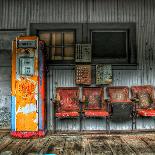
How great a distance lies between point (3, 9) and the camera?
879 centimetres

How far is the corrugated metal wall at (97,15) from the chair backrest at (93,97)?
1004mm

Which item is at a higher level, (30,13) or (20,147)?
(30,13)

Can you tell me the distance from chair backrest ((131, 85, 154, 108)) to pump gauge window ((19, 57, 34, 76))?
2.66 m

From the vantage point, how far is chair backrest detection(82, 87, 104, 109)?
8406 millimetres

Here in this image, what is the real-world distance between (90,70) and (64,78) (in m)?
0.71

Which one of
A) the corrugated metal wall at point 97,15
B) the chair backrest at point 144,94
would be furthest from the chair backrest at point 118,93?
the corrugated metal wall at point 97,15

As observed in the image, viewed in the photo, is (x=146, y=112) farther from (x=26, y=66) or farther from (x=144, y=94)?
(x=26, y=66)

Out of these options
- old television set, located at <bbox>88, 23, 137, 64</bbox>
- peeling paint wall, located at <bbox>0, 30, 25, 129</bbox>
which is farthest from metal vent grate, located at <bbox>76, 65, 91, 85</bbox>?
peeling paint wall, located at <bbox>0, 30, 25, 129</bbox>

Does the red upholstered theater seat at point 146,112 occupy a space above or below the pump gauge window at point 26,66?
below

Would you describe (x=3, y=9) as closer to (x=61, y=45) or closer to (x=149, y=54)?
(x=61, y=45)

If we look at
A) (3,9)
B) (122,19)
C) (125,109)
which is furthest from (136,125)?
(3,9)

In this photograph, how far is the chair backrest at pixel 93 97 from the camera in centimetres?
841

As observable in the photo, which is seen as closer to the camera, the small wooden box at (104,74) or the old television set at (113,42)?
the small wooden box at (104,74)

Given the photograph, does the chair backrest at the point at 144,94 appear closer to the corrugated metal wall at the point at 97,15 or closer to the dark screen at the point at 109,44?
the corrugated metal wall at the point at 97,15
